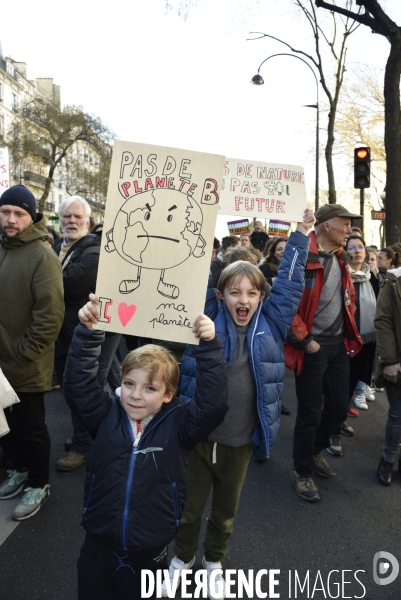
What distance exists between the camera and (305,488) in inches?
134

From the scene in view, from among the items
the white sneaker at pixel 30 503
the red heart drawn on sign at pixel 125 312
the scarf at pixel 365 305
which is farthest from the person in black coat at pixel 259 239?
the red heart drawn on sign at pixel 125 312

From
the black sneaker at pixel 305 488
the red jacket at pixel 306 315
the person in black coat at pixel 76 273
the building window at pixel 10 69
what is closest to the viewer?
the red jacket at pixel 306 315

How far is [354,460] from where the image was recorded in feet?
13.2

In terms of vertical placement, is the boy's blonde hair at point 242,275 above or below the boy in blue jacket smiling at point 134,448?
above

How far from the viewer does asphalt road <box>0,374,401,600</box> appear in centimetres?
248

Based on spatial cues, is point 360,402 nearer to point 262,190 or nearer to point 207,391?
point 262,190

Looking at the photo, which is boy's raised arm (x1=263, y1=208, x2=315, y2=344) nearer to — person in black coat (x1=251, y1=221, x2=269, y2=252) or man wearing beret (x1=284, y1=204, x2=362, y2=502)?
man wearing beret (x1=284, y1=204, x2=362, y2=502)

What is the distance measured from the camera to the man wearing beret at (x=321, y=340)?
3307 millimetres

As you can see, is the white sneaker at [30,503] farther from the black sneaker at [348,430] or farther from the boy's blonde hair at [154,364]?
the black sneaker at [348,430]

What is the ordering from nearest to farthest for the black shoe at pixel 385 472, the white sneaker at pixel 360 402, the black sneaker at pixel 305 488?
the black sneaker at pixel 305 488 < the black shoe at pixel 385 472 < the white sneaker at pixel 360 402

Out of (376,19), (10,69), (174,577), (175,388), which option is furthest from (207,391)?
(10,69)

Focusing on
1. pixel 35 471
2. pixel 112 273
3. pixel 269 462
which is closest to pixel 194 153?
pixel 112 273

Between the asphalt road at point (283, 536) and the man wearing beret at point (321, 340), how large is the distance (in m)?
0.23

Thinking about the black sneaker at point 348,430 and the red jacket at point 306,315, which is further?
the black sneaker at point 348,430
